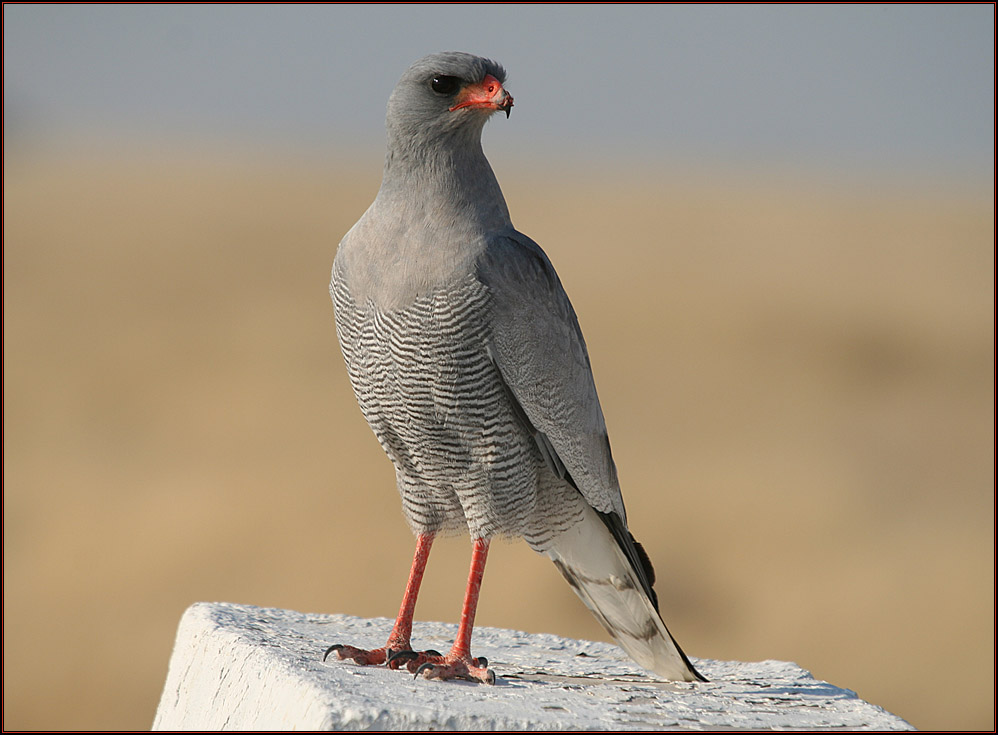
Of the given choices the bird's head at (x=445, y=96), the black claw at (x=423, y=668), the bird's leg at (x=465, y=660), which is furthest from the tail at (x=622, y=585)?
the bird's head at (x=445, y=96)

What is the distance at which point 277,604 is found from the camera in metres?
11.8

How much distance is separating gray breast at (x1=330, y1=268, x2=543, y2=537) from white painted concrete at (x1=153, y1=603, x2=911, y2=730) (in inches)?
29.8

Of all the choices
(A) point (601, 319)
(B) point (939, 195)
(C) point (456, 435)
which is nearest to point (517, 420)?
(C) point (456, 435)

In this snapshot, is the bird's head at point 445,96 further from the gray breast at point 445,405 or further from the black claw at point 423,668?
the black claw at point 423,668

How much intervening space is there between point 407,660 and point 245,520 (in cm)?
933

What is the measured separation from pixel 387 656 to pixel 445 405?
1.10m

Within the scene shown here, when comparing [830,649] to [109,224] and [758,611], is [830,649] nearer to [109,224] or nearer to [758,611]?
[758,611]

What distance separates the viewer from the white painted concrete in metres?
3.93

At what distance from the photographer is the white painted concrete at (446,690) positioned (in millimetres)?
3932

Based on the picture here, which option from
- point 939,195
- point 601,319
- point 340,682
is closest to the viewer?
point 340,682

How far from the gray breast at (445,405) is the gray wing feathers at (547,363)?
73 millimetres

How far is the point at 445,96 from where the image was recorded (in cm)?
450

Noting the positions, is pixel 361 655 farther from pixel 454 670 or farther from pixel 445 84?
pixel 445 84

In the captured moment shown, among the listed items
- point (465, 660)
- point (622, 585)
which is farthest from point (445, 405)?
point (622, 585)
